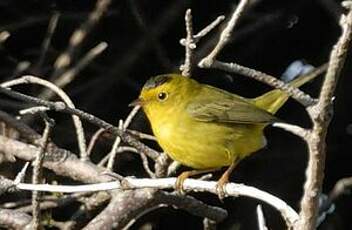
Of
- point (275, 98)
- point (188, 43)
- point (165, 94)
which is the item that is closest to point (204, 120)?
point (165, 94)

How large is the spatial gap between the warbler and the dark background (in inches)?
22.1

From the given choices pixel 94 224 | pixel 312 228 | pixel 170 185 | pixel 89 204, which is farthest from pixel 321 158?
pixel 89 204

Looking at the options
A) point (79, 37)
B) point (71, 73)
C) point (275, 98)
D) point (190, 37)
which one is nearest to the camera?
point (190, 37)

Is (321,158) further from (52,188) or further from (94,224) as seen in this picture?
(94,224)

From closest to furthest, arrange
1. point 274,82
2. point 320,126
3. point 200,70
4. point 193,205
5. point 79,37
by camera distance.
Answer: point 320,126
point 274,82
point 193,205
point 79,37
point 200,70

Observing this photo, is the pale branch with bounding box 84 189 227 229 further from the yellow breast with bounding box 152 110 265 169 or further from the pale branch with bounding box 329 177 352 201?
the pale branch with bounding box 329 177 352 201

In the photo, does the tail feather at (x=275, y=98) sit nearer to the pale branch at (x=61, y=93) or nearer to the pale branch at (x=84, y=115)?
the pale branch at (x=84, y=115)

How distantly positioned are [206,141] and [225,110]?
0.27 metres

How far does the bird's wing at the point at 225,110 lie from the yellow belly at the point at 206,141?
0.03 metres

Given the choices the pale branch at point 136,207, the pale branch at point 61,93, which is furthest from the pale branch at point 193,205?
the pale branch at point 61,93

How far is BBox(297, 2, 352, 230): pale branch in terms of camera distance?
204 cm

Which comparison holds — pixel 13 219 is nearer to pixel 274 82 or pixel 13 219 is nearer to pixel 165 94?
pixel 165 94

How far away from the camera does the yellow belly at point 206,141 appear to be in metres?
3.90

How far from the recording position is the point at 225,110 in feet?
13.9
